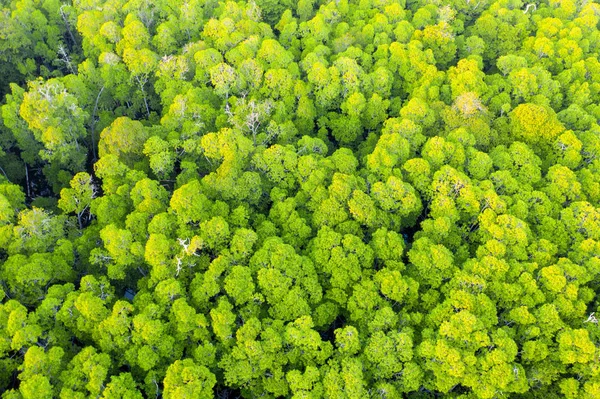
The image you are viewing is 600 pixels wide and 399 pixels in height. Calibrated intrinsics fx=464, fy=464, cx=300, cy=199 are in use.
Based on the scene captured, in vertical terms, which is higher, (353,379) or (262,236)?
(262,236)

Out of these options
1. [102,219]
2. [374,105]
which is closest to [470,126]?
[374,105]

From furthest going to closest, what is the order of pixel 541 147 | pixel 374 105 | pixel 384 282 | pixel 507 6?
1. pixel 507 6
2. pixel 374 105
3. pixel 541 147
4. pixel 384 282

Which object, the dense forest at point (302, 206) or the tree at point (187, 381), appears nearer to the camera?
the tree at point (187, 381)

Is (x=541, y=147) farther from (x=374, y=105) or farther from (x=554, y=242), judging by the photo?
(x=374, y=105)

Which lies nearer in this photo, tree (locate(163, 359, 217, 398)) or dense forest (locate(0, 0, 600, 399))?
tree (locate(163, 359, 217, 398))

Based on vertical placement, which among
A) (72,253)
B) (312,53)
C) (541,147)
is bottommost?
(541,147)

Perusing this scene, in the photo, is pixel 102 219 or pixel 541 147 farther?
pixel 541 147

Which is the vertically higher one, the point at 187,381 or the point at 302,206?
the point at 302,206

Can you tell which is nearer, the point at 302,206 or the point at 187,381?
the point at 187,381
